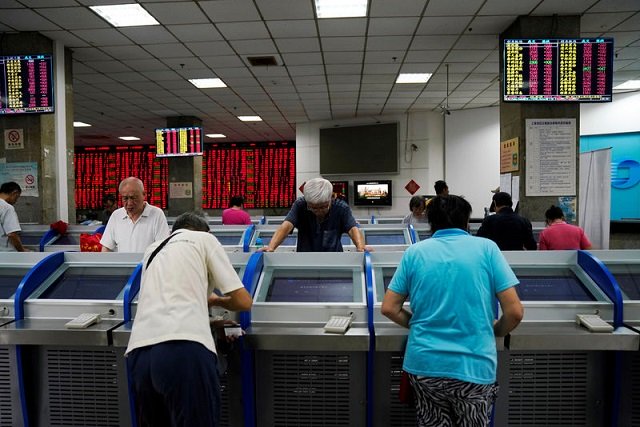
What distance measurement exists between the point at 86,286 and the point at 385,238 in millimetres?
3269

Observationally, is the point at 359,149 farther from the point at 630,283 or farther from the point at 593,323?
the point at 593,323

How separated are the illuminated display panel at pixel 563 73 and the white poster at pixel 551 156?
0.56m

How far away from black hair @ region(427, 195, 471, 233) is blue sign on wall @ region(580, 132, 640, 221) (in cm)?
950

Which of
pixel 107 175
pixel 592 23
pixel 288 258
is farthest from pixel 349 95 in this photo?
pixel 107 175

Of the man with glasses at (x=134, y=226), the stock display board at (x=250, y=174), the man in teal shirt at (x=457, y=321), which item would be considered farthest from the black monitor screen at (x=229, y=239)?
the stock display board at (x=250, y=174)

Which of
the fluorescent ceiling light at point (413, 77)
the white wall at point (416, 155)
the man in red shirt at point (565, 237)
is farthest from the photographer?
the white wall at point (416, 155)

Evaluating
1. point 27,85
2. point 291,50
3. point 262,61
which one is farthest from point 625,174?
point 27,85

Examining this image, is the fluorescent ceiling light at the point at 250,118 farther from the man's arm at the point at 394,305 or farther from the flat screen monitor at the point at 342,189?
the man's arm at the point at 394,305

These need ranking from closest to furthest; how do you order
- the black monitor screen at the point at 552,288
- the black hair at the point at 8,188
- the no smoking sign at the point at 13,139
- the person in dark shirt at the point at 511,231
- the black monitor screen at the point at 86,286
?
1. the black monitor screen at the point at 552,288
2. the black monitor screen at the point at 86,286
3. the person in dark shirt at the point at 511,231
4. the black hair at the point at 8,188
5. the no smoking sign at the point at 13,139

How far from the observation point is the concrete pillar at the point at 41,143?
238 inches

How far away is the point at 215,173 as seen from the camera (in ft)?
49.0

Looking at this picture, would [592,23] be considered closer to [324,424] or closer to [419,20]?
[419,20]

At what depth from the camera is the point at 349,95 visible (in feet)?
31.2

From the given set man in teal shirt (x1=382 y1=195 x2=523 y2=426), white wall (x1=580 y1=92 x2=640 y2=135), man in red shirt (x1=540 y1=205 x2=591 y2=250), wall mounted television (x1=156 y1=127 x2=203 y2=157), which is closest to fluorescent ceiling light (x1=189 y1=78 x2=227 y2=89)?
wall mounted television (x1=156 y1=127 x2=203 y2=157)
